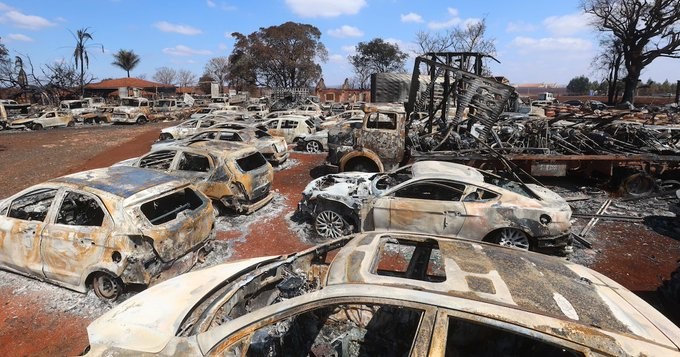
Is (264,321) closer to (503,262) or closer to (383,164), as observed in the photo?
(503,262)

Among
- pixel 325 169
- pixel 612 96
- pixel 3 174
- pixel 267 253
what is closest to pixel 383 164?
pixel 325 169

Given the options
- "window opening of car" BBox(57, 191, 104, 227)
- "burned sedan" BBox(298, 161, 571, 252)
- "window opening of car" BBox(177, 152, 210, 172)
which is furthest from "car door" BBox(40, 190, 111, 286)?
"burned sedan" BBox(298, 161, 571, 252)

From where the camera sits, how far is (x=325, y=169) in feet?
39.8

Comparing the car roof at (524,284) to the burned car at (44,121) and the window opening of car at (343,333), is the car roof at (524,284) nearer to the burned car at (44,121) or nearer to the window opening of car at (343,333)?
the window opening of car at (343,333)

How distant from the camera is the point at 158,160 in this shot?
7980 mm

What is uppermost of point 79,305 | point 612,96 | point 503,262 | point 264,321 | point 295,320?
point 612,96

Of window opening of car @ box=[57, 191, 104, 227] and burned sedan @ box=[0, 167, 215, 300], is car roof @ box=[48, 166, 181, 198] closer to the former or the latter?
burned sedan @ box=[0, 167, 215, 300]

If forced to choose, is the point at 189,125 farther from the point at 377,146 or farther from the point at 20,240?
the point at 20,240

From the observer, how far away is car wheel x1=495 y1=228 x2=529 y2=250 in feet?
18.2

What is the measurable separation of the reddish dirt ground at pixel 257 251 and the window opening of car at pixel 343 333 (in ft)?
7.90

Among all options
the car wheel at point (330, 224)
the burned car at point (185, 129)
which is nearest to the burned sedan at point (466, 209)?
the car wheel at point (330, 224)

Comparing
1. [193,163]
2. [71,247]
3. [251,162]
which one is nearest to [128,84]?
[193,163]

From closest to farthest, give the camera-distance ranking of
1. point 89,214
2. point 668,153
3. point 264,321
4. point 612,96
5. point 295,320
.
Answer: point 264,321, point 295,320, point 89,214, point 668,153, point 612,96

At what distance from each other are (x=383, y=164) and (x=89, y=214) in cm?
658
